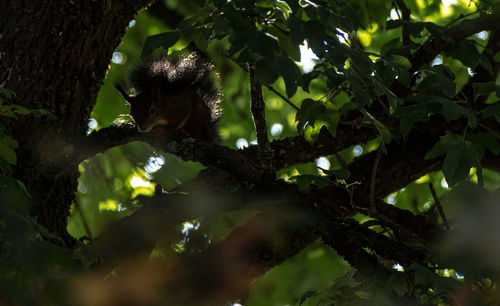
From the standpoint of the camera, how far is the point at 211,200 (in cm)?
192

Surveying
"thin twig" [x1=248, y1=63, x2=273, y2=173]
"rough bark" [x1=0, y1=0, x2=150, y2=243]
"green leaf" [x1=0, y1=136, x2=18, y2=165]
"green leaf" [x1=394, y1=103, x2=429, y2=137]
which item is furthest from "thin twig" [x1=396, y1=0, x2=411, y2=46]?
"green leaf" [x1=0, y1=136, x2=18, y2=165]

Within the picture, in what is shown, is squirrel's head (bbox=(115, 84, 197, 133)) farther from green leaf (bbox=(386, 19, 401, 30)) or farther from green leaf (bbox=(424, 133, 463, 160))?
green leaf (bbox=(424, 133, 463, 160))

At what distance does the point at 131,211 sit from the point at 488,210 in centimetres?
116

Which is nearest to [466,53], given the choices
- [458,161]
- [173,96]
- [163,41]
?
[458,161]

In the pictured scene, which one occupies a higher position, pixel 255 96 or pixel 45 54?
pixel 45 54

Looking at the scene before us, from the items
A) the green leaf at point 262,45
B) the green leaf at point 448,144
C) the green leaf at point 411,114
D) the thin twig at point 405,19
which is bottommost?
the green leaf at point 262,45

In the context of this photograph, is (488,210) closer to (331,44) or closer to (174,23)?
(331,44)

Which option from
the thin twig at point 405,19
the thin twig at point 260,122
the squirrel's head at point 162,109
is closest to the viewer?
the thin twig at point 260,122

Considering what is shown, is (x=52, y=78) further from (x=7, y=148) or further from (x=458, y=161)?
(x=458, y=161)

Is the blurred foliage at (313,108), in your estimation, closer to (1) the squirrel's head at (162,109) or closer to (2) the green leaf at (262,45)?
(2) the green leaf at (262,45)

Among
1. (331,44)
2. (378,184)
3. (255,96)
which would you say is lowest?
(331,44)

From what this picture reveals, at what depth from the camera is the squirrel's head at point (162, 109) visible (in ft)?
11.2

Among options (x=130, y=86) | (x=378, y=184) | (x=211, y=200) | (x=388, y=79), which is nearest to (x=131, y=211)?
(x=211, y=200)

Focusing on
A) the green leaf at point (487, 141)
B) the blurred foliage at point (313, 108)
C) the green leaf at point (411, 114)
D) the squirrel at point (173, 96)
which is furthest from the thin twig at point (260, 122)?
the squirrel at point (173, 96)
